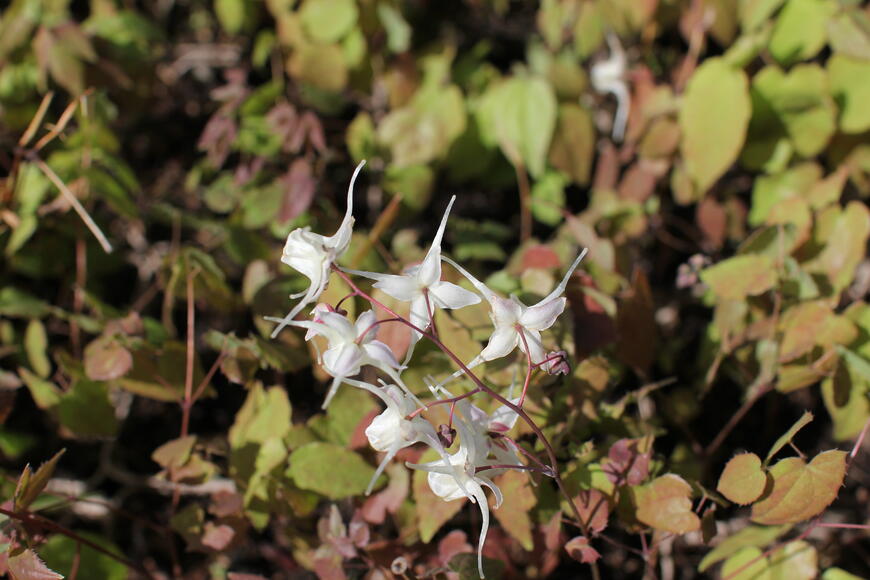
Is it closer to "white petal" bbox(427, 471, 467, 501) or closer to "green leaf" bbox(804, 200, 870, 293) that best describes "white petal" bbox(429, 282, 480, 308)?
"white petal" bbox(427, 471, 467, 501)

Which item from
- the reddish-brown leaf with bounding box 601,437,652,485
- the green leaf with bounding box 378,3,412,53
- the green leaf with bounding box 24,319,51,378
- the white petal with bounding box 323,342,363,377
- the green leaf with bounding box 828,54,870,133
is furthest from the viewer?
the green leaf with bounding box 378,3,412,53

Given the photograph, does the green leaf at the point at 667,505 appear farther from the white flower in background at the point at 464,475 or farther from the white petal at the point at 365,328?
the white petal at the point at 365,328

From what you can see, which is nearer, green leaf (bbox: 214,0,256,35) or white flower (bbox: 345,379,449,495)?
white flower (bbox: 345,379,449,495)

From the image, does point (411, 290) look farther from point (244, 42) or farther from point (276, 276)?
point (244, 42)

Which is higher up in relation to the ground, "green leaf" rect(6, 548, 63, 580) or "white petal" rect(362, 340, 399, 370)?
"white petal" rect(362, 340, 399, 370)

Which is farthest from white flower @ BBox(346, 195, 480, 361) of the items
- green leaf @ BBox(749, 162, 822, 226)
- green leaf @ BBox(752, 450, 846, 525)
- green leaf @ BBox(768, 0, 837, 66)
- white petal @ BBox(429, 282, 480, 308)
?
green leaf @ BBox(768, 0, 837, 66)

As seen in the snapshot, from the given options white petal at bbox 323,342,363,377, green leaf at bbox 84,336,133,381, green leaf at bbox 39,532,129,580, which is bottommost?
green leaf at bbox 39,532,129,580

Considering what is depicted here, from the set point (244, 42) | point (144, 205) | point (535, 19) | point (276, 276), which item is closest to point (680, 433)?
point (276, 276)
